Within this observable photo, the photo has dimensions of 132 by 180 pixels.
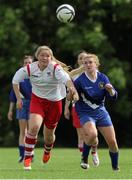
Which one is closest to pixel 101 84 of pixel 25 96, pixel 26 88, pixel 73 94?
pixel 73 94

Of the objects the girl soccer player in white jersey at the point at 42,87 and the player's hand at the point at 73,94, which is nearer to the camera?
the player's hand at the point at 73,94

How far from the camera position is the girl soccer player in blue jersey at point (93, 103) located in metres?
12.5

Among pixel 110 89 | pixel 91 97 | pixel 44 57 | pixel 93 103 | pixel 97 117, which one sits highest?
pixel 44 57

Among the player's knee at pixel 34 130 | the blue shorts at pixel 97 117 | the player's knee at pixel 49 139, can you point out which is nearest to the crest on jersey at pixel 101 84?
the blue shorts at pixel 97 117

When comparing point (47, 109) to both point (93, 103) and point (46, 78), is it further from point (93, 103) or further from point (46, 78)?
point (93, 103)

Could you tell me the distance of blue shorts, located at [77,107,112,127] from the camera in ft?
41.4

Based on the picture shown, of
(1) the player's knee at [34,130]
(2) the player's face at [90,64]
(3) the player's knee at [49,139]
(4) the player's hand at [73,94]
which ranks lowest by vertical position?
(3) the player's knee at [49,139]

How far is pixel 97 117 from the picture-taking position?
12.7m

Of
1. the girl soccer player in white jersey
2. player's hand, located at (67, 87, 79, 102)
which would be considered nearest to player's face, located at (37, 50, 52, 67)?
the girl soccer player in white jersey

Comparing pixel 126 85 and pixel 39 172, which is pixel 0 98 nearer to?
pixel 126 85

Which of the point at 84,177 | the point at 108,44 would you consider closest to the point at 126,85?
the point at 108,44

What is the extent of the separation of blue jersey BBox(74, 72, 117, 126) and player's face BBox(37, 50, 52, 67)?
1.79 ft

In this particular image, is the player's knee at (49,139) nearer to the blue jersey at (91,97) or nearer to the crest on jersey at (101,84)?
the blue jersey at (91,97)

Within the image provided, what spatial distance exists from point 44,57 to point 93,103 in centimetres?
105
